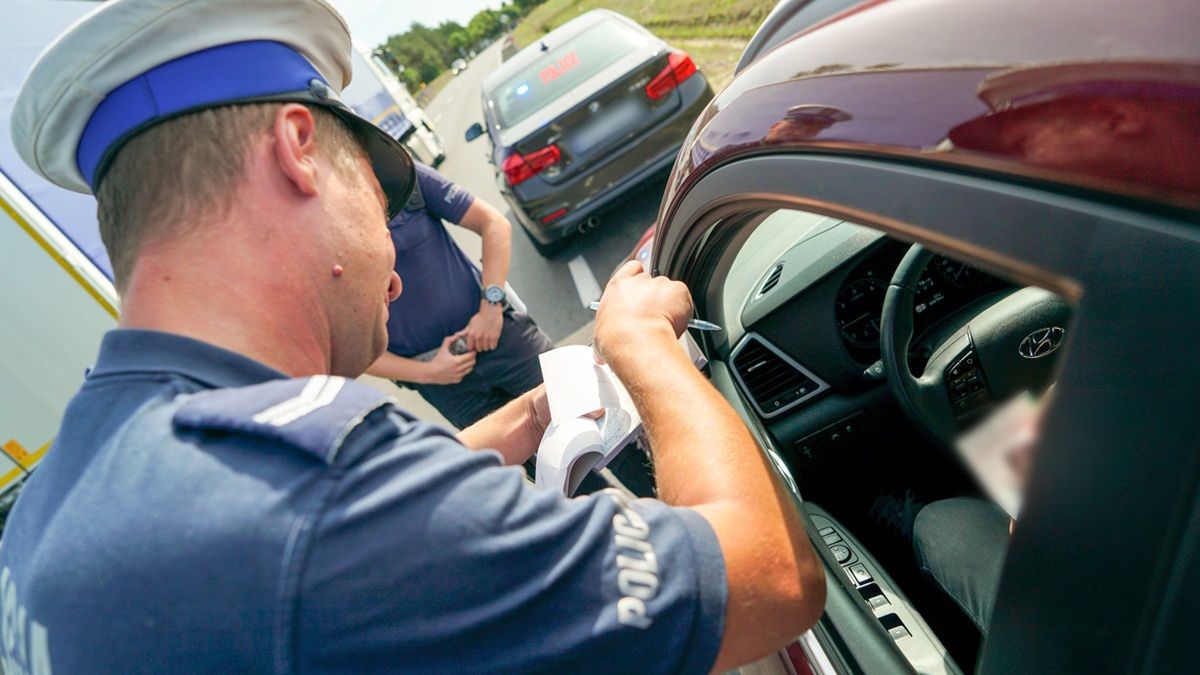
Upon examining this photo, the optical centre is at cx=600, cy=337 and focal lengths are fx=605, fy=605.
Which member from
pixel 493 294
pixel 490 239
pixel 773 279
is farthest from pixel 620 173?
pixel 773 279

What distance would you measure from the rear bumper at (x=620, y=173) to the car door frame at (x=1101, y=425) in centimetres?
378

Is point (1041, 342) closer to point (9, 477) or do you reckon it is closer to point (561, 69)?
point (561, 69)

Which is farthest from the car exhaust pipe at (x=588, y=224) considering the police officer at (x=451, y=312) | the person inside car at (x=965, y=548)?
the person inside car at (x=965, y=548)

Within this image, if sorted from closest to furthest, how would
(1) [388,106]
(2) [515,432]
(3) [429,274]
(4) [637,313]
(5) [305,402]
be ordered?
(5) [305,402] → (4) [637,313] → (2) [515,432] → (3) [429,274] → (1) [388,106]

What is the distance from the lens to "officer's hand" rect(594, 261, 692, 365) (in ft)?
3.69

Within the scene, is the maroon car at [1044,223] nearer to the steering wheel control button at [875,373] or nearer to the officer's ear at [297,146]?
the steering wheel control button at [875,373]

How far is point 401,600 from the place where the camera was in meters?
0.65

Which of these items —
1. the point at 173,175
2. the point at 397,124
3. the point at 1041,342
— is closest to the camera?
the point at 173,175

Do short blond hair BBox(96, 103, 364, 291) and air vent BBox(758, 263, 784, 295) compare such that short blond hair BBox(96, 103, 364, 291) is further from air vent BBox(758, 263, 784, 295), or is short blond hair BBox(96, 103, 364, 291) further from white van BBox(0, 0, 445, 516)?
white van BBox(0, 0, 445, 516)

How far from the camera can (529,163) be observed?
4.28 meters

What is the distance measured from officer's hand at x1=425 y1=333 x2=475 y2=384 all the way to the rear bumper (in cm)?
224

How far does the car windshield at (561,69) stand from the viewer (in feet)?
14.2

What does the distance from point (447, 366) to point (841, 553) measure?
161cm

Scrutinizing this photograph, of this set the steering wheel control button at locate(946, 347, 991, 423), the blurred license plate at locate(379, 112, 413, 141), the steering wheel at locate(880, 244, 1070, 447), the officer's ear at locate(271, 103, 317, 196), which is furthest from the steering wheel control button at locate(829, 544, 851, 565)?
the blurred license plate at locate(379, 112, 413, 141)
